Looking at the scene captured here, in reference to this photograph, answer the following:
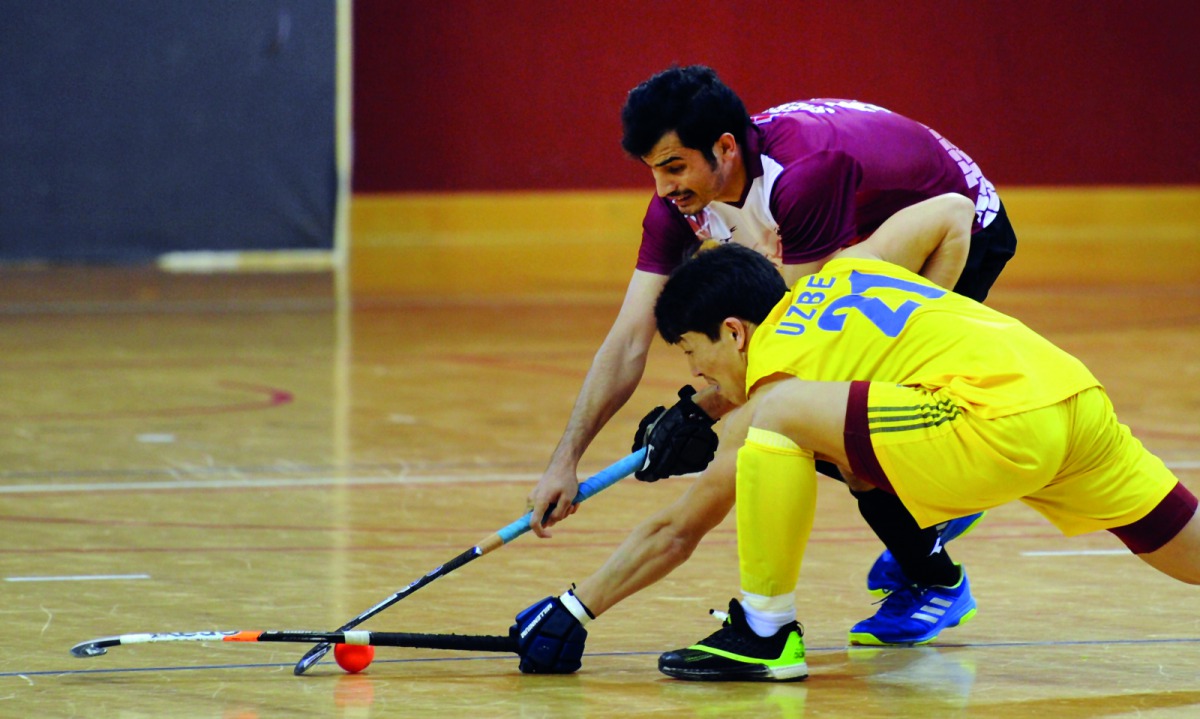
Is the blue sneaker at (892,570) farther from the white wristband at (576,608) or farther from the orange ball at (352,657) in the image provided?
the orange ball at (352,657)

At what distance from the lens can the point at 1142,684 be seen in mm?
3270

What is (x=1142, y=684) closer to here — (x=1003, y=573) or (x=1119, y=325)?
(x=1003, y=573)

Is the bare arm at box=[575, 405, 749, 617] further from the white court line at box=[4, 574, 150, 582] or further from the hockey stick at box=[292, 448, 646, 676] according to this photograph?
the white court line at box=[4, 574, 150, 582]

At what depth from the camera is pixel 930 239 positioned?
3801mm

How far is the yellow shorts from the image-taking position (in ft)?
10.4

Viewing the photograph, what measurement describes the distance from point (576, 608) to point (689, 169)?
2.98 feet

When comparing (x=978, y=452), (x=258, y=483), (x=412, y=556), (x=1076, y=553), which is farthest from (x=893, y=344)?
(x=258, y=483)

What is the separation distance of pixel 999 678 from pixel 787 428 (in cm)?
64

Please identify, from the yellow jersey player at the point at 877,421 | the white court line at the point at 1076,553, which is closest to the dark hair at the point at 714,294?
the yellow jersey player at the point at 877,421

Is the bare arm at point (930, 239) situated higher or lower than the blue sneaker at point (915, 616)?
higher

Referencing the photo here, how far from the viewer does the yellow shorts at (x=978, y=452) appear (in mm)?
3164

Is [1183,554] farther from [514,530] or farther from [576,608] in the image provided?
[514,530]

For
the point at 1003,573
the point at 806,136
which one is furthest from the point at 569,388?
the point at 806,136

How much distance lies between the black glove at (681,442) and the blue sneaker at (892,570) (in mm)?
582
